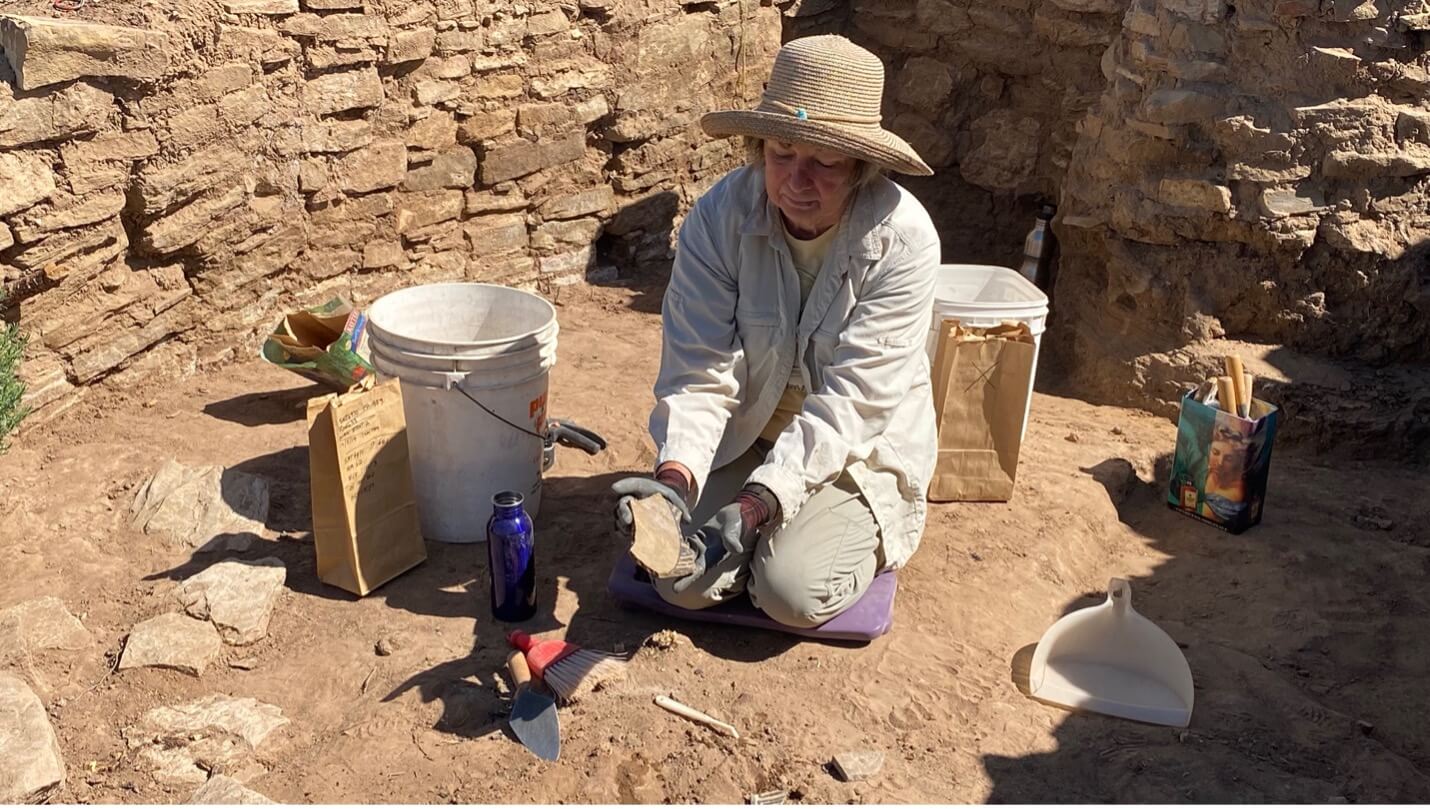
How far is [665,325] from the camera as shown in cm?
363

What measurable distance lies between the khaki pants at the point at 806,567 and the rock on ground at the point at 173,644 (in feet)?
3.78

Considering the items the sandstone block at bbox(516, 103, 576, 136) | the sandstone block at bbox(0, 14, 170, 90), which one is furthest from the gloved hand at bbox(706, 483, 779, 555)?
the sandstone block at bbox(516, 103, 576, 136)

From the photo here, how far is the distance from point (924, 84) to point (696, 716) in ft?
15.0

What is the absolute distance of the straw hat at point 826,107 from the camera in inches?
127

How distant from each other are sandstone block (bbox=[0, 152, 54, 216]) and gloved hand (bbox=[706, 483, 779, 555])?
7.60 feet

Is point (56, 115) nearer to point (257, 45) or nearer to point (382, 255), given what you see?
point (257, 45)

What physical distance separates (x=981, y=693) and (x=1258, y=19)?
2939 millimetres

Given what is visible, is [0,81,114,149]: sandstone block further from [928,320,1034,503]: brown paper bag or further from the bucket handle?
the bucket handle

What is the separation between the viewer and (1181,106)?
16.3ft

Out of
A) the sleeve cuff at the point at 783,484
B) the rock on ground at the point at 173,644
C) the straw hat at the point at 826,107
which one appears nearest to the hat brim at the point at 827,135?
the straw hat at the point at 826,107

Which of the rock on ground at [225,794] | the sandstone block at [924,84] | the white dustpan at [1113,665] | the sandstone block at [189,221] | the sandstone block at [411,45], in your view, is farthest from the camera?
the sandstone block at [924,84]

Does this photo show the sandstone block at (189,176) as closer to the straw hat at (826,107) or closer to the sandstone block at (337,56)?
the sandstone block at (337,56)

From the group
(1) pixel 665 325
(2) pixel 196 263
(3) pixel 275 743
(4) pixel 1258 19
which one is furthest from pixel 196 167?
(4) pixel 1258 19

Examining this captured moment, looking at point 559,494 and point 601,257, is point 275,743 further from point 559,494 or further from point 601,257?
point 601,257
